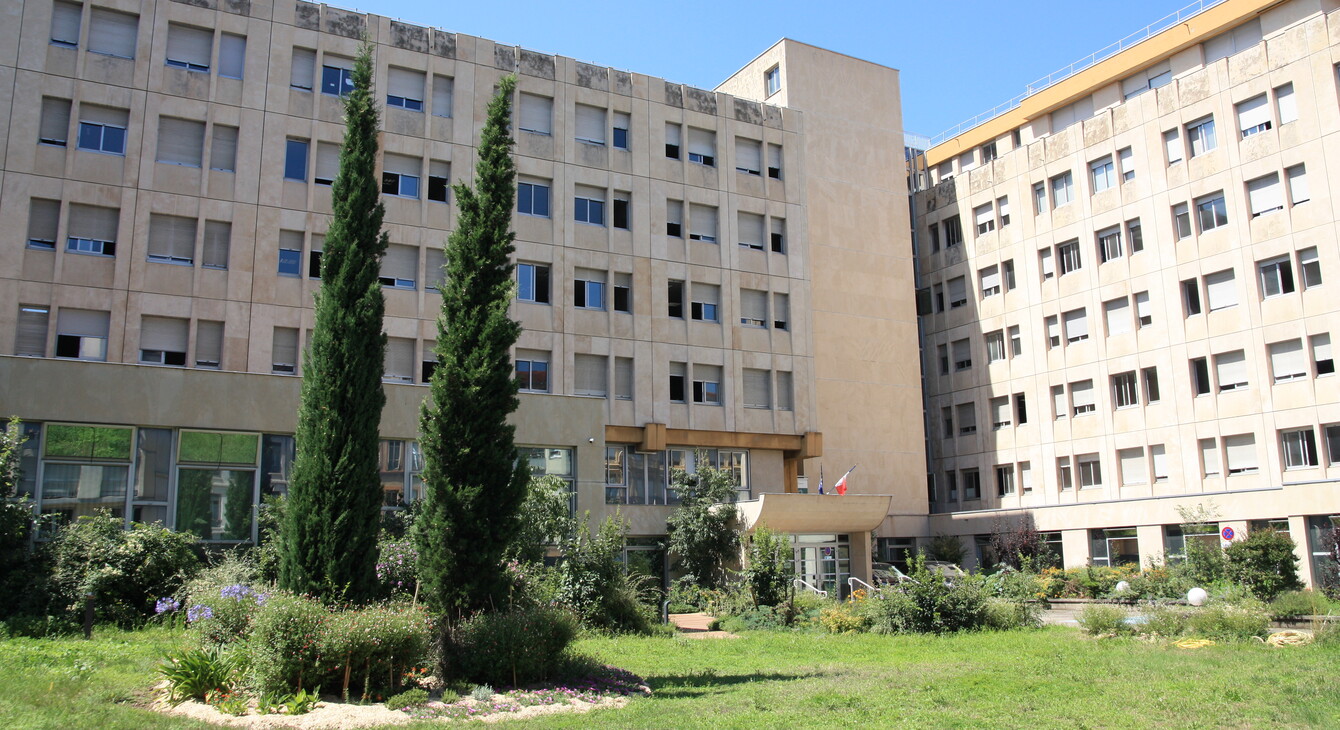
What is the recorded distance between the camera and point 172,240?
31016mm

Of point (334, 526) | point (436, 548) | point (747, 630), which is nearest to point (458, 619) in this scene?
point (436, 548)

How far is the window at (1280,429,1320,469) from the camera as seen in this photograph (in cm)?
3369

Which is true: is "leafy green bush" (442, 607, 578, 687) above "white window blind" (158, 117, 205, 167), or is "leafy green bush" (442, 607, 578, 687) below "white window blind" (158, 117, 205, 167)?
below

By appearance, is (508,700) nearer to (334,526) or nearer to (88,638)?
(334,526)

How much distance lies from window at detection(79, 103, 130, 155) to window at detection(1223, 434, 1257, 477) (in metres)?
38.9

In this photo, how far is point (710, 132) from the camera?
40.7 meters

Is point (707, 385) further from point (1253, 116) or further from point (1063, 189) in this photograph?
point (1253, 116)

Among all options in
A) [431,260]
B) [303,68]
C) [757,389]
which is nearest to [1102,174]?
[757,389]

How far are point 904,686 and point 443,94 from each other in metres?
28.7

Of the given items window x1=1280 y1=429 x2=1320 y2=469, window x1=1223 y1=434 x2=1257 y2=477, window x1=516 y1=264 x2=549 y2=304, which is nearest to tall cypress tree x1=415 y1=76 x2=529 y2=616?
window x1=516 y1=264 x2=549 y2=304

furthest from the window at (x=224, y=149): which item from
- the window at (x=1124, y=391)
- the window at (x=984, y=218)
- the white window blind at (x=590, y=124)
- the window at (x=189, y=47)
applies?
the window at (x=1124, y=391)

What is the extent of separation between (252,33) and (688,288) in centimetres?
1758

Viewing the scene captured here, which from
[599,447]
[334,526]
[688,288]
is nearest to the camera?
[334,526]

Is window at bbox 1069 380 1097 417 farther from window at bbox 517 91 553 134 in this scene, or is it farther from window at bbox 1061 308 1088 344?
window at bbox 517 91 553 134
